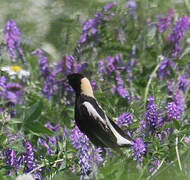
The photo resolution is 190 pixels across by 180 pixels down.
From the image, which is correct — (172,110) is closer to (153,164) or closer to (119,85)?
(153,164)

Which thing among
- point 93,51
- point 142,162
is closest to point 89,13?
point 93,51

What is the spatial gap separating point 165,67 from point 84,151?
1.06 metres

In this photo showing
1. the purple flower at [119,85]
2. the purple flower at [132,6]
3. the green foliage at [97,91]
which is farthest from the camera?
the purple flower at [132,6]

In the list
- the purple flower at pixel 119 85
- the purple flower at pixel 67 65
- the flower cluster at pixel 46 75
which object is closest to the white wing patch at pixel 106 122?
the purple flower at pixel 119 85

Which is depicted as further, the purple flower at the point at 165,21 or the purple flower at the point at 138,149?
the purple flower at the point at 165,21

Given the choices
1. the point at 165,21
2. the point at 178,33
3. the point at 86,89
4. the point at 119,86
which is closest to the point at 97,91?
the point at 86,89

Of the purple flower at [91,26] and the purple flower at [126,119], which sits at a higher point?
the purple flower at [91,26]

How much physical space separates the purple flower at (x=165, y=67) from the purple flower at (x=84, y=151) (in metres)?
0.93

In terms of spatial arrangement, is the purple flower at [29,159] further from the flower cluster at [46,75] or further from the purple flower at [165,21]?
the purple flower at [165,21]

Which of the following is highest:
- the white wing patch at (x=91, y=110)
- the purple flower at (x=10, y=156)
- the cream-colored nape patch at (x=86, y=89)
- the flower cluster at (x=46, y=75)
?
the flower cluster at (x=46, y=75)

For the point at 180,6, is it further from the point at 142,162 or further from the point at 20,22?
the point at 142,162

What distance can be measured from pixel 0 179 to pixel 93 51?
1194 mm

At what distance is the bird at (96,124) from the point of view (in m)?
1.19

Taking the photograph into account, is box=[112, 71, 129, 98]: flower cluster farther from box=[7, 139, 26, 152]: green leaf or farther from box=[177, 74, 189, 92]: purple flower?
box=[7, 139, 26, 152]: green leaf
